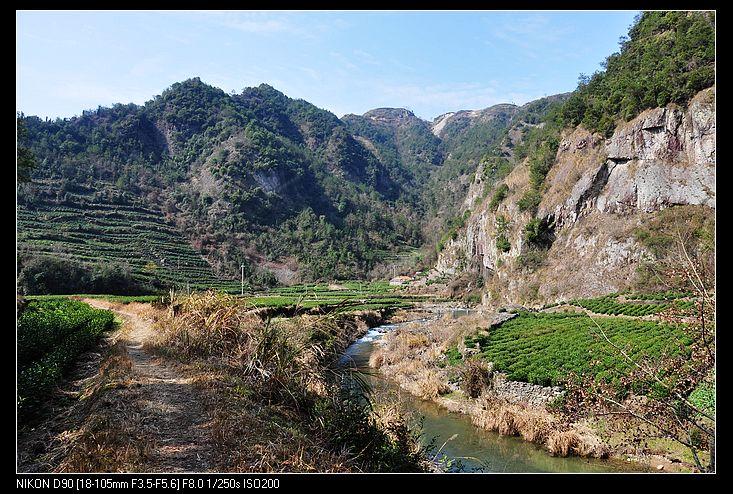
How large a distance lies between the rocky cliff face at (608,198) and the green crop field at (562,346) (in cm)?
1684

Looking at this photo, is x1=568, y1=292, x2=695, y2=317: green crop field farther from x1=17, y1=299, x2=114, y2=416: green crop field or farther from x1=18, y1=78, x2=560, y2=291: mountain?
x1=18, y1=78, x2=560, y2=291: mountain

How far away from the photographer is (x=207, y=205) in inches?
4028

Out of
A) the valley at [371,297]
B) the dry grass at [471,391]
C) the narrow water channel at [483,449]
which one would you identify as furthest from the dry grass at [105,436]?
the dry grass at [471,391]

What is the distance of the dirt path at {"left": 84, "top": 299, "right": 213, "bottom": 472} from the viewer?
15.6 ft

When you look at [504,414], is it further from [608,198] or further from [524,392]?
[608,198]

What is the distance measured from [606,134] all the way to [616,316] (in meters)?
29.5

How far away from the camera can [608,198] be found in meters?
45.1

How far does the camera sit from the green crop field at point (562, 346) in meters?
15.0

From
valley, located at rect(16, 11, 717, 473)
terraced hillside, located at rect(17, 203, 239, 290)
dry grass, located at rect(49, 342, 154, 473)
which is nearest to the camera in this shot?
dry grass, located at rect(49, 342, 154, 473)

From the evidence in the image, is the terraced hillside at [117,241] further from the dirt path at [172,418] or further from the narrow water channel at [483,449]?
the dirt path at [172,418]

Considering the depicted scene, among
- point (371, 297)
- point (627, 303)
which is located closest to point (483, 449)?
point (627, 303)

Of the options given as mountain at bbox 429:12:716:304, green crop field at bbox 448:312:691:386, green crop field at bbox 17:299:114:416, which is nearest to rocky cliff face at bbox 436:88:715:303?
mountain at bbox 429:12:716:304

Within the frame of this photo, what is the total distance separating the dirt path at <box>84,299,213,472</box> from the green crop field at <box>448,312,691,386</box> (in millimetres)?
10358

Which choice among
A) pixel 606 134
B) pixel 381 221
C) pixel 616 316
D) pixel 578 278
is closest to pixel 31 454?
pixel 616 316
